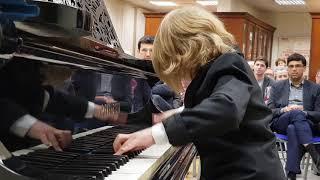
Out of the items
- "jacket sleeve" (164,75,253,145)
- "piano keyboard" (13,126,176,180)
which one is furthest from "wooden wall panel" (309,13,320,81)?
"jacket sleeve" (164,75,253,145)

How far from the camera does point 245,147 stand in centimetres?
142

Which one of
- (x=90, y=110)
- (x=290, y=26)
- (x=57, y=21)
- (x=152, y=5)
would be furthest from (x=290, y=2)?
(x=57, y=21)

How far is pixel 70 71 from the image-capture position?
4.95ft

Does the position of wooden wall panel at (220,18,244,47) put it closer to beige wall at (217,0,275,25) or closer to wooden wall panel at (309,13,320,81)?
beige wall at (217,0,275,25)

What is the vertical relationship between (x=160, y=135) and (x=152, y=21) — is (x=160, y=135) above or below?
below

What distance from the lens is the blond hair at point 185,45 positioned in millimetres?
1349

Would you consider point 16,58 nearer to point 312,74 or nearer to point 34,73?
point 34,73

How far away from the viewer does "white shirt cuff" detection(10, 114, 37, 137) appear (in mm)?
1151

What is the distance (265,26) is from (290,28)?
2044mm

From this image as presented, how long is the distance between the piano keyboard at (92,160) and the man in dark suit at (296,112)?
379 cm

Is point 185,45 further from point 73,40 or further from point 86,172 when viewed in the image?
point 86,172

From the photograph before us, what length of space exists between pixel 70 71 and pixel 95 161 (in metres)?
0.41

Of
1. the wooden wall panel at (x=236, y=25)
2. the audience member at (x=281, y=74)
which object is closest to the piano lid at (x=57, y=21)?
the audience member at (x=281, y=74)

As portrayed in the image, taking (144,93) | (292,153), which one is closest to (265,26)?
(292,153)
